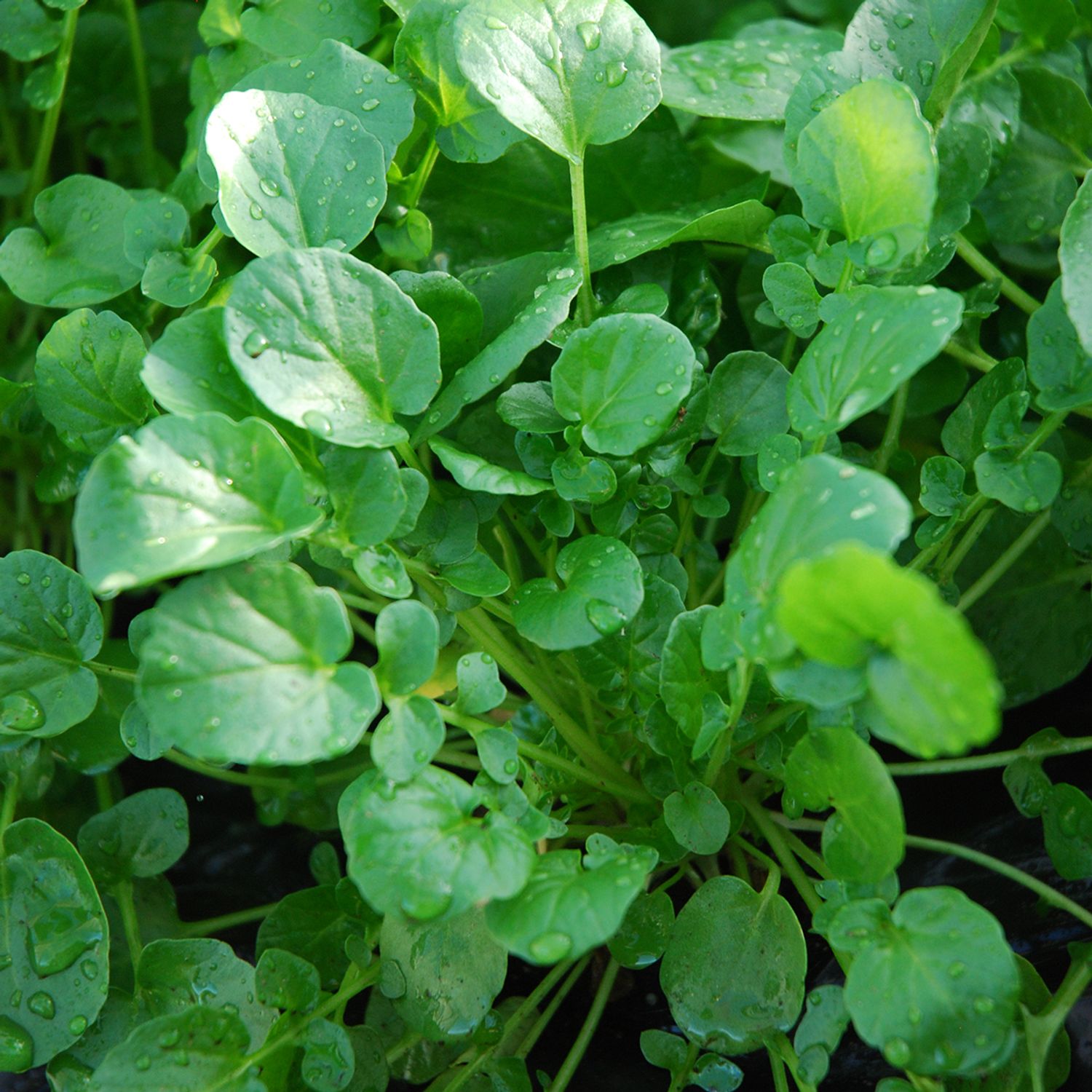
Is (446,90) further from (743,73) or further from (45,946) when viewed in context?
(45,946)

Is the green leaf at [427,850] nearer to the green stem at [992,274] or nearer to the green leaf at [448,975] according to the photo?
the green leaf at [448,975]

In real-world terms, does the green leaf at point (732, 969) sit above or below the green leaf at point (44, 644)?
below

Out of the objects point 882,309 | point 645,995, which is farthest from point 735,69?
point 645,995

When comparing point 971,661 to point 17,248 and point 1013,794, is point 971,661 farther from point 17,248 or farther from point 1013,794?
point 17,248

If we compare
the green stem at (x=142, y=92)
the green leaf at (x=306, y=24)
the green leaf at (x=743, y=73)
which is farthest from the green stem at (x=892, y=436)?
the green stem at (x=142, y=92)

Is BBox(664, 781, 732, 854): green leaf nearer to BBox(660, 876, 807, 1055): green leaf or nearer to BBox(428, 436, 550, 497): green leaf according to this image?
BBox(660, 876, 807, 1055): green leaf

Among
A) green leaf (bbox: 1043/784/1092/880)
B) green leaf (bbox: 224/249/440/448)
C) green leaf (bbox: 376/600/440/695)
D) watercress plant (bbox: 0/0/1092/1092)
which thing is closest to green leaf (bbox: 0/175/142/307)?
watercress plant (bbox: 0/0/1092/1092)

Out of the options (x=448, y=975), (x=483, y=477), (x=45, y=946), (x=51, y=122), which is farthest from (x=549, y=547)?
(x=51, y=122)
